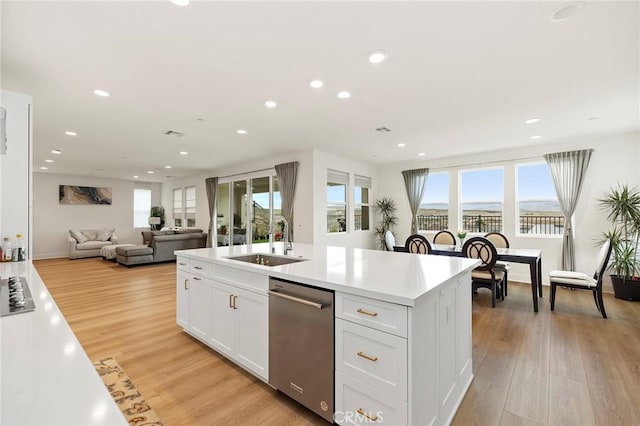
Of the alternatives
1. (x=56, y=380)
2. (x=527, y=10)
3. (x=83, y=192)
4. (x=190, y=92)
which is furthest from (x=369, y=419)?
(x=83, y=192)

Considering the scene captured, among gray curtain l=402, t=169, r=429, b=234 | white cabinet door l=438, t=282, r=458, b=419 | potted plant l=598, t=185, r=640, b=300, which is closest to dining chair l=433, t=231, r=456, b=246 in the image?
gray curtain l=402, t=169, r=429, b=234

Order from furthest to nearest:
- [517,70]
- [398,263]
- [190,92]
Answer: [190,92] → [517,70] → [398,263]

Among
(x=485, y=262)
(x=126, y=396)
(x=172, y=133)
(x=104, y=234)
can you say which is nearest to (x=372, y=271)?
(x=126, y=396)

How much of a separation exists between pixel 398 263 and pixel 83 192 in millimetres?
11030

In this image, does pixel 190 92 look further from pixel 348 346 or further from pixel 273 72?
pixel 348 346

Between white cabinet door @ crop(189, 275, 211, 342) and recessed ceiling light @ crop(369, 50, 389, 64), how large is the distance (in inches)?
95.6

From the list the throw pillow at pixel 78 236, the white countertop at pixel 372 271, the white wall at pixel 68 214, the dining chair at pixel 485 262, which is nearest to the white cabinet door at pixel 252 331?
the white countertop at pixel 372 271

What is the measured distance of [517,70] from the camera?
2.63 m

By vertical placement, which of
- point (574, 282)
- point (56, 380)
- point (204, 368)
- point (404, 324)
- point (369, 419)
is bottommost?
point (204, 368)

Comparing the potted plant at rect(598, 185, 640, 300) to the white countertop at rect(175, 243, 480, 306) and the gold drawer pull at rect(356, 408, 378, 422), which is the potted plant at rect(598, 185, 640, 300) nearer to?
the white countertop at rect(175, 243, 480, 306)

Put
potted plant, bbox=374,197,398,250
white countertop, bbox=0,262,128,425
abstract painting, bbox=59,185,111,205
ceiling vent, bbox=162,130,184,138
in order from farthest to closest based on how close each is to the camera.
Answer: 1. abstract painting, bbox=59,185,111,205
2. potted plant, bbox=374,197,398,250
3. ceiling vent, bbox=162,130,184,138
4. white countertop, bbox=0,262,128,425

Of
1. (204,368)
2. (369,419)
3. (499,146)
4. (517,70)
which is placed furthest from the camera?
(499,146)

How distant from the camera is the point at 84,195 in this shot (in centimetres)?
947

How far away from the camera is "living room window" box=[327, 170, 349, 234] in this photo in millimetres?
6332
